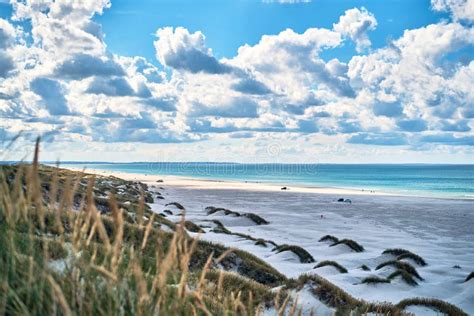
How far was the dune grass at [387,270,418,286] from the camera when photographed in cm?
1625

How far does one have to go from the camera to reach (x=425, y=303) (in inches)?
464

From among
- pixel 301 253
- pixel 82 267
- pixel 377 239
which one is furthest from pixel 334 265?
pixel 82 267

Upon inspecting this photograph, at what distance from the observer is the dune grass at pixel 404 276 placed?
53.3 ft

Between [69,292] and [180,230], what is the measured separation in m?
0.98

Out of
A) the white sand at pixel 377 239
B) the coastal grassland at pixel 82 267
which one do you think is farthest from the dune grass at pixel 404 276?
the coastal grassland at pixel 82 267

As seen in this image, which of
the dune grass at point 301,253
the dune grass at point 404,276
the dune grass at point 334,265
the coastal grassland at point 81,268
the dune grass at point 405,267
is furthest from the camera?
the dune grass at point 301,253

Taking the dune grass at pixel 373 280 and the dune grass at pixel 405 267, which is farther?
the dune grass at pixel 405 267

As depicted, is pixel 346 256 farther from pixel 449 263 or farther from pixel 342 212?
pixel 342 212

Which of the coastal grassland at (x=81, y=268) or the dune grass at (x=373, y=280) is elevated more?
the coastal grassland at (x=81, y=268)

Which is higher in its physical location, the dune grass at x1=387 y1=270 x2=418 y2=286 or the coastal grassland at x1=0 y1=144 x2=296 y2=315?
the coastal grassland at x1=0 y1=144 x2=296 y2=315

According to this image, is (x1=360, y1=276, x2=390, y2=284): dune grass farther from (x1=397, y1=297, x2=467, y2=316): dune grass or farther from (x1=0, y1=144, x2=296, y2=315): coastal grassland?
(x1=0, y1=144, x2=296, y2=315): coastal grassland

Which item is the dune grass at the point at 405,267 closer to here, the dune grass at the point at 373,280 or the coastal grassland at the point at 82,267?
the dune grass at the point at 373,280

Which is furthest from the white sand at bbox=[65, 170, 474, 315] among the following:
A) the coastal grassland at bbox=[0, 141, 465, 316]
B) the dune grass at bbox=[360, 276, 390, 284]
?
the coastal grassland at bbox=[0, 141, 465, 316]

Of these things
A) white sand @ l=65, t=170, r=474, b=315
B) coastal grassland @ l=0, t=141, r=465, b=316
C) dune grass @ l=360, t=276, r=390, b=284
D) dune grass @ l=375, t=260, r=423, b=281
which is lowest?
white sand @ l=65, t=170, r=474, b=315
